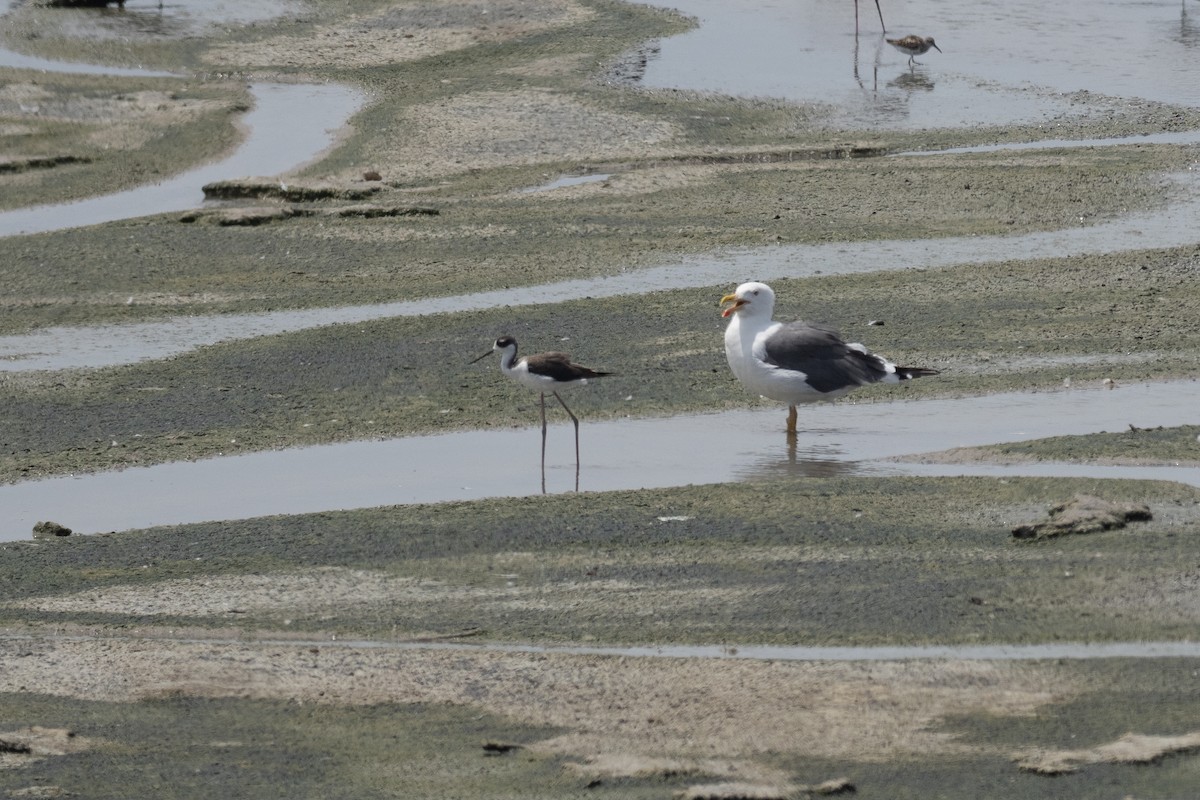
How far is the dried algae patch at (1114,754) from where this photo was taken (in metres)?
6.52

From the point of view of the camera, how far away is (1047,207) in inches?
725

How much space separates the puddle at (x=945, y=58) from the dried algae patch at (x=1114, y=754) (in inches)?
660

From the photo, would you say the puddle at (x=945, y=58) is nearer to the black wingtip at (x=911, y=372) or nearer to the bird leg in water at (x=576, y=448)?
the black wingtip at (x=911, y=372)

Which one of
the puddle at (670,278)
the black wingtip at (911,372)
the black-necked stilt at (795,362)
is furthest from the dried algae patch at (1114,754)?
the puddle at (670,278)

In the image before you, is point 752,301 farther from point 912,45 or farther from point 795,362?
point 912,45

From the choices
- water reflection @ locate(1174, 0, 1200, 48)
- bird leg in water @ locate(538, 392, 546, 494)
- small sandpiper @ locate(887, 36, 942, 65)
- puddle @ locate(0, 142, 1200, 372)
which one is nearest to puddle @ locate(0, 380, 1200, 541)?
bird leg in water @ locate(538, 392, 546, 494)

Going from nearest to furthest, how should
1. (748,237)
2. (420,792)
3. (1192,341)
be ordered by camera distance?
1. (420,792)
2. (1192,341)
3. (748,237)

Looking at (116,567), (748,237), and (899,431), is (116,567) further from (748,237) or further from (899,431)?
(748,237)

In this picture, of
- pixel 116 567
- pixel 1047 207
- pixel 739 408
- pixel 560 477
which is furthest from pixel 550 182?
pixel 116 567

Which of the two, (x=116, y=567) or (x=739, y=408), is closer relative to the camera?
(x=116, y=567)

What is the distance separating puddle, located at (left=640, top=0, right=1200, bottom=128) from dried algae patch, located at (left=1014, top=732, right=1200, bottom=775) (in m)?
16.8

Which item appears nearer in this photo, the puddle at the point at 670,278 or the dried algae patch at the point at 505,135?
the puddle at the point at 670,278

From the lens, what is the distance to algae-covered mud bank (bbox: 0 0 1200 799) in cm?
710

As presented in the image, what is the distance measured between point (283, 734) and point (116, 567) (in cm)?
267
